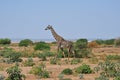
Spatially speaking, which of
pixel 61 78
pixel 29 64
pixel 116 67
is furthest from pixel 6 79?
pixel 29 64

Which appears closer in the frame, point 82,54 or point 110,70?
point 110,70

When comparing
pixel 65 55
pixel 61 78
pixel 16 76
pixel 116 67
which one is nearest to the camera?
pixel 16 76

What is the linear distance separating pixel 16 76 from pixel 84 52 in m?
17.7

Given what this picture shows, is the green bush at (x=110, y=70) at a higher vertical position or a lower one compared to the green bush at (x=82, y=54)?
lower

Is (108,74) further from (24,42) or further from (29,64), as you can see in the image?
(24,42)

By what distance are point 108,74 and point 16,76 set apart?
4.92m

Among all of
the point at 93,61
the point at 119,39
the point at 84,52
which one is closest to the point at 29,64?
the point at 93,61

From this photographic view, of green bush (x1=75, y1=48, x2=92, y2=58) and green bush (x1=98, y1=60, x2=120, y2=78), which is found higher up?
green bush (x1=75, y1=48, x2=92, y2=58)

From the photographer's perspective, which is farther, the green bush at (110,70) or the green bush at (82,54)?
the green bush at (82,54)

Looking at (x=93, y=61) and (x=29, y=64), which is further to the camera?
(x=93, y=61)

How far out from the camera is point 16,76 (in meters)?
16.9

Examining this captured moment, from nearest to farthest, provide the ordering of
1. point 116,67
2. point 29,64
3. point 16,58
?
point 116,67, point 29,64, point 16,58

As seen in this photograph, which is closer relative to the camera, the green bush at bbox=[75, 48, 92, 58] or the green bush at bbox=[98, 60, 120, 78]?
the green bush at bbox=[98, 60, 120, 78]

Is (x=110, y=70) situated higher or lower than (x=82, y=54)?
lower
